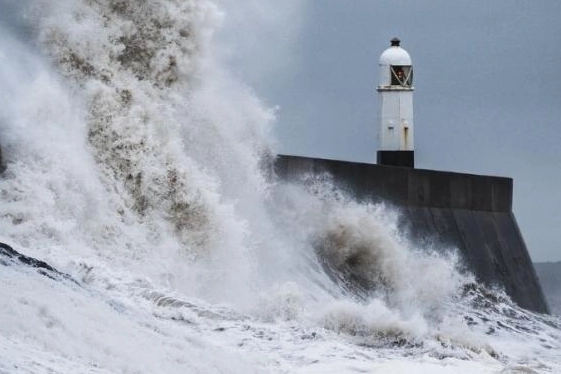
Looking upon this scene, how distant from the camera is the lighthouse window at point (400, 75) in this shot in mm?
17844

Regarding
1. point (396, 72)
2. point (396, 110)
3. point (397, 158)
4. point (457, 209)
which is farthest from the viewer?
point (396, 72)

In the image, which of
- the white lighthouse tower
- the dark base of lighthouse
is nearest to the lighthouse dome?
the white lighthouse tower

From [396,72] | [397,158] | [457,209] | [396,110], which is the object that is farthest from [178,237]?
[396,72]

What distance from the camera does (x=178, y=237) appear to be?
419 inches

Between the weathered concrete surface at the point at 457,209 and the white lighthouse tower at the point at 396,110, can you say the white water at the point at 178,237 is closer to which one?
the weathered concrete surface at the point at 457,209

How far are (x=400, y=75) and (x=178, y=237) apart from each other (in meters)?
7.70

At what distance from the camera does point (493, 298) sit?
50.9ft

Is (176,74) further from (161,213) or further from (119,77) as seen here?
(161,213)

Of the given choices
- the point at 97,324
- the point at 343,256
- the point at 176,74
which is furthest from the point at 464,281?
the point at 97,324

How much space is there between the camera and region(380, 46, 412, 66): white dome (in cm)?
1789

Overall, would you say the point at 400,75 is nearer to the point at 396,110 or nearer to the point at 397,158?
the point at 396,110

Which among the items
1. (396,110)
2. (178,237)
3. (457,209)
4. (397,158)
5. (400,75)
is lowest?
(178,237)

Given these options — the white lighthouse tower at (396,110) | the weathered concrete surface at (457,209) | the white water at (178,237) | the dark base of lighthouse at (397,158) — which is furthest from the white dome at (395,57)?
the white water at (178,237)

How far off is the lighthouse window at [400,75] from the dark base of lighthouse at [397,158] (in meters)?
0.84
